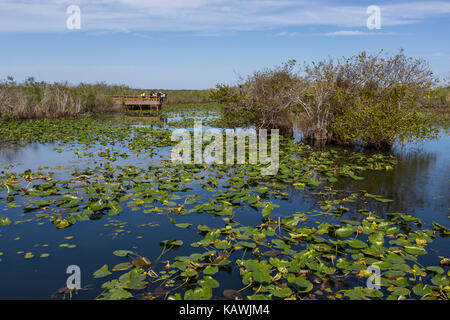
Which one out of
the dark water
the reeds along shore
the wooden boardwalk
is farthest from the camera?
the wooden boardwalk

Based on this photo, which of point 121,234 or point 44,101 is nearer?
point 121,234

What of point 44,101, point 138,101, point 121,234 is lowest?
point 121,234

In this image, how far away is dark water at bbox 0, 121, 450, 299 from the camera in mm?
3748

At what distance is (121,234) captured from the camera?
4969 millimetres

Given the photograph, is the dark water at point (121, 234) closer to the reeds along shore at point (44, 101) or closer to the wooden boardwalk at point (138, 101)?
the reeds along shore at point (44, 101)

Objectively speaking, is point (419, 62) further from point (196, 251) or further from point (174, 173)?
point (196, 251)

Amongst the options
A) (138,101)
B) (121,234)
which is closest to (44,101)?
(138,101)

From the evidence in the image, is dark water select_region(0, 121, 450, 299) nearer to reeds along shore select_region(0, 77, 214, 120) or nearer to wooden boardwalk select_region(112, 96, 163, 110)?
reeds along shore select_region(0, 77, 214, 120)

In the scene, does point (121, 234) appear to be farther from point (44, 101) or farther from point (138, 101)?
point (138, 101)

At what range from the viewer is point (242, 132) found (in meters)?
16.7

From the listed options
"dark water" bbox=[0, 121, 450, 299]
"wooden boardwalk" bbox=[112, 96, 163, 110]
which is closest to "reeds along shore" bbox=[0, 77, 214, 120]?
"wooden boardwalk" bbox=[112, 96, 163, 110]

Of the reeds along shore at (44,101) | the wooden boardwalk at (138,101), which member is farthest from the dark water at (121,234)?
the wooden boardwalk at (138,101)

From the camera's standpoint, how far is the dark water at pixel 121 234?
12.3 ft

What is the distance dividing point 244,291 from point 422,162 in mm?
9608
